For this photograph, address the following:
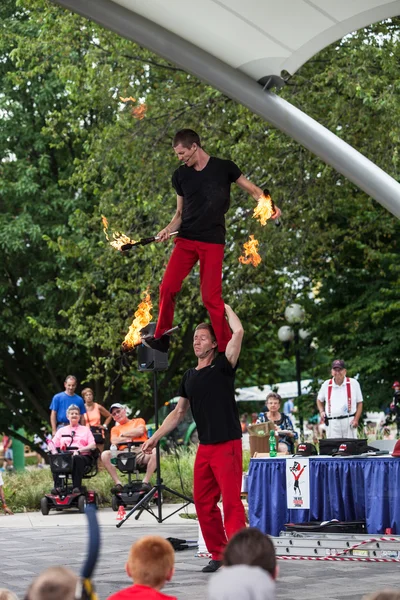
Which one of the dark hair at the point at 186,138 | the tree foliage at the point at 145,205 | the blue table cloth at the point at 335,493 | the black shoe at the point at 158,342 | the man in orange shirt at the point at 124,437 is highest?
the tree foliage at the point at 145,205

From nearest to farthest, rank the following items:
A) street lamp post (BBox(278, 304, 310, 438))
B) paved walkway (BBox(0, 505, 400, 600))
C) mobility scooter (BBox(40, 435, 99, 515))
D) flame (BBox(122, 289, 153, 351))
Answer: paved walkway (BBox(0, 505, 400, 600)) → flame (BBox(122, 289, 153, 351)) → mobility scooter (BBox(40, 435, 99, 515)) → street lamp post (BBox(278, 304, 310, 438))

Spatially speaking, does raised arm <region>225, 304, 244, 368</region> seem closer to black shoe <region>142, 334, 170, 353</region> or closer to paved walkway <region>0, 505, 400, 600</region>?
black shoe <region>142, 334, 170, 353</region>

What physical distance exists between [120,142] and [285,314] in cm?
555

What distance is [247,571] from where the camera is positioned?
339 centimetres

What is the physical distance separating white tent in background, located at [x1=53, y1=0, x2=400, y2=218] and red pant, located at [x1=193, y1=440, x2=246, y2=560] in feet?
8.63

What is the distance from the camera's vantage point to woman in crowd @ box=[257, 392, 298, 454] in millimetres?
14086

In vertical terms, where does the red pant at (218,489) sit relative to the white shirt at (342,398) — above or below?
below

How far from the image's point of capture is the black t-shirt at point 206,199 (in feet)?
25.0

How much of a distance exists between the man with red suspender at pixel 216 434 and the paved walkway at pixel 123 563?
516 millimetres

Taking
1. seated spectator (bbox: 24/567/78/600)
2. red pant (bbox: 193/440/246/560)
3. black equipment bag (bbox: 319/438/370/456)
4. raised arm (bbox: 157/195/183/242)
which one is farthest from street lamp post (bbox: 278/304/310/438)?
seated spectator (bbox: 24/567/78/600)

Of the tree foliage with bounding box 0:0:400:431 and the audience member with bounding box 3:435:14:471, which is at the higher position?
the tree foliage with bounding box 0:0:400:431

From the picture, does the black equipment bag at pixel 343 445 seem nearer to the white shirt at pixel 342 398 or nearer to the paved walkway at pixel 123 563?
the paved walkway at pixel 123 563

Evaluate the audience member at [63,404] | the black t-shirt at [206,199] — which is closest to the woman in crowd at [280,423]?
the audience member at [63,404]

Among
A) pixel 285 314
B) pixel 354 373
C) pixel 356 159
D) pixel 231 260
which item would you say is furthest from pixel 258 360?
pixel 356 159
